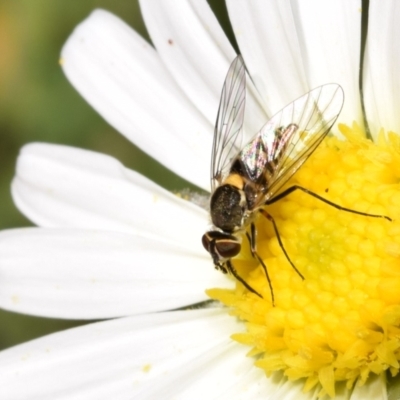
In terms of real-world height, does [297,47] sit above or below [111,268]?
above

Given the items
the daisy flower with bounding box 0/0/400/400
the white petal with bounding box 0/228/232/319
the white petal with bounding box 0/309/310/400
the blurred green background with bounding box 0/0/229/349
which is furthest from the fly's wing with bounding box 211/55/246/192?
the blurred green background with bounding box 0/0/229/349

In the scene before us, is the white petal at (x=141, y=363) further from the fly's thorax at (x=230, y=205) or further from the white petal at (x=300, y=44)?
the white petal at (x=300, y=44)

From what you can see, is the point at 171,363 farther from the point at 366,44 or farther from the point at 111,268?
the point at 366,44

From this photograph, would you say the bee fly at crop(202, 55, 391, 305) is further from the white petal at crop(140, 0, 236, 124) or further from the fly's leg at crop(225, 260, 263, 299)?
the white petal at crop(140, 0, 236, 124)

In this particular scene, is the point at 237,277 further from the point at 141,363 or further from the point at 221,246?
the point at 141,363

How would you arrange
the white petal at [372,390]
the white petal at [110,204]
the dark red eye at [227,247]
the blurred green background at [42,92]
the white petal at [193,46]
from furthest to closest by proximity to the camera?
1. the blurred green background at [42,92]
2. the white petal at [110,204]
3. the white petal at [193,46]
4. the dark red eye at [227,247]
5. the white petal at [372,390]

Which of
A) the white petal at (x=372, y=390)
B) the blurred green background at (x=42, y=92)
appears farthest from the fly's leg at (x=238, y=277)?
the blurred green background at (x=42, y=92)

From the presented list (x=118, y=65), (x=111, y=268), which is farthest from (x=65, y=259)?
(x=118, y=65)
